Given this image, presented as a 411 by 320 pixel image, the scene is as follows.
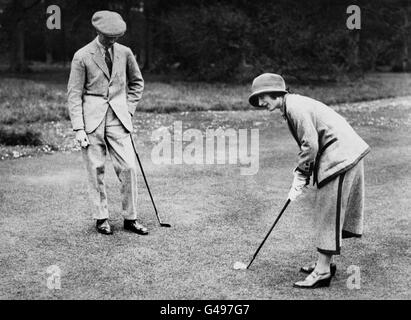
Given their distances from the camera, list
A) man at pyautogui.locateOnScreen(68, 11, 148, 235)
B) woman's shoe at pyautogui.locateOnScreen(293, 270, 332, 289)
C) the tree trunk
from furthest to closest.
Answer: the tree trunk
man at pyautogui.locateOnScreen(68, 11, 148, 235)
woman's shoe at pyautogui.locateOnScreen(293, 270, 332, 289)

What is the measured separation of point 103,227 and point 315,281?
245 cm

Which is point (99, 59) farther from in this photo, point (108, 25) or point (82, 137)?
point (82, 137)

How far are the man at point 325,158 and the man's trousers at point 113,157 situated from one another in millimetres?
1939

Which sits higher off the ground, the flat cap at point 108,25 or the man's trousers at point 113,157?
the flat cap at point 108,25

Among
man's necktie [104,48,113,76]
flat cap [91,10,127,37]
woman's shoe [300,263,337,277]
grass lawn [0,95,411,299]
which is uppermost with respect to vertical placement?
flat cap [91,10,127,37]

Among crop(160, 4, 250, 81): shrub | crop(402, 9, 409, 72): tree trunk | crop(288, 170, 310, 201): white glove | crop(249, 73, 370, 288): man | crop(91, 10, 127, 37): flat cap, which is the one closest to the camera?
crop(249, 73, 370, 288): man

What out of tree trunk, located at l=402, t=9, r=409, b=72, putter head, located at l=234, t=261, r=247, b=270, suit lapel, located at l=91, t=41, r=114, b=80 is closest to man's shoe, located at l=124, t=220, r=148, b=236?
putter head, located at l=234, t=261, r=247, b=270

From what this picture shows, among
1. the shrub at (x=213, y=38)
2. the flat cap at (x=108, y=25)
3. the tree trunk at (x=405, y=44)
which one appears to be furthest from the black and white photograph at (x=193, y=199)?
the tree trunk at (x=405, y=44)

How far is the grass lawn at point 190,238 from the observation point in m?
4.95

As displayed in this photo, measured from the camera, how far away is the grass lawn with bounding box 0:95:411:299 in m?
4.95

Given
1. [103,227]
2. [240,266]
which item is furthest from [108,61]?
[240,266]

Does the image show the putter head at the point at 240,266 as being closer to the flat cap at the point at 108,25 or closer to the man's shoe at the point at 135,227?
the man's shoe at the point at 135,227

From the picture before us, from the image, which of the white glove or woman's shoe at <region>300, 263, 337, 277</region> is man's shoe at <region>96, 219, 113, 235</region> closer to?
woman's shoe at <region>300, 263, 337, 277</region>

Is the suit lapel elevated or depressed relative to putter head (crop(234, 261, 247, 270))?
elevated
